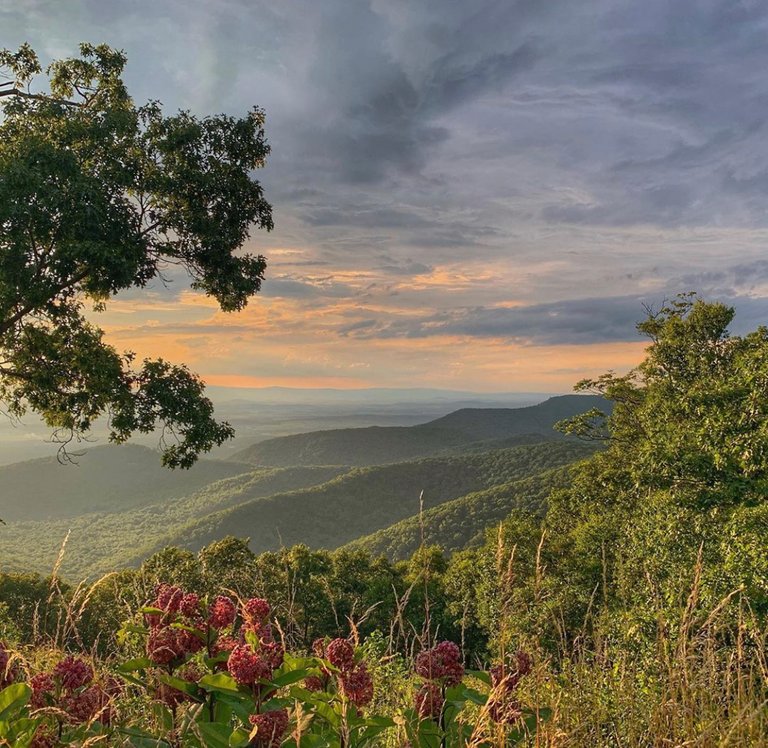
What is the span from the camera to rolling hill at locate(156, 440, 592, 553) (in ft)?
431

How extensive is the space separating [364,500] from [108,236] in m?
→ 145

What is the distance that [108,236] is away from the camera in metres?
11.4

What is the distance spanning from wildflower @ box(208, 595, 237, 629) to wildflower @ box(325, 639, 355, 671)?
40 cm

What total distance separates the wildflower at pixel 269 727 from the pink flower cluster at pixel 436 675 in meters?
0.63

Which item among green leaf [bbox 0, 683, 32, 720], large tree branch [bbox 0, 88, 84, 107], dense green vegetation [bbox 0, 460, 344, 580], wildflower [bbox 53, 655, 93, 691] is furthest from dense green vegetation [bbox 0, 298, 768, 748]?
dense green vegetation [bbox 0, 460, 344, 580]

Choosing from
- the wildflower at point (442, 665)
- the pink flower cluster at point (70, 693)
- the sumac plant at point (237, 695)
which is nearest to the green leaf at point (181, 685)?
the sumac plant at point (237, 695)

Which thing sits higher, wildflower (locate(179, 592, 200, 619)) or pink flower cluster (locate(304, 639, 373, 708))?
wildflower (locate(179, 592, 200, 619))

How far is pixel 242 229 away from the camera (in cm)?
1358

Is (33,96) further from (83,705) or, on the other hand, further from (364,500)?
(364,500)

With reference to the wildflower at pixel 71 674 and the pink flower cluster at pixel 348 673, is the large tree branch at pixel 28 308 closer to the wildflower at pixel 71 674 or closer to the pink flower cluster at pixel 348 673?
the wildflower at pixel 71 674

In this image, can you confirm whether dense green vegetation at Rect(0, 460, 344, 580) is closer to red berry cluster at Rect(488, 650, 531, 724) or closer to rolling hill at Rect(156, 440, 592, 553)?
rolling hill at Rect(156, 440, 592, 553)

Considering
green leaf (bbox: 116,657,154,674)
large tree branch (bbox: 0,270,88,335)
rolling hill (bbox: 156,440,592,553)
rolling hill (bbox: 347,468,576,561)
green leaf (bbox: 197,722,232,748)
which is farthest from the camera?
rolling hill (bbox: 156,440,592,553)

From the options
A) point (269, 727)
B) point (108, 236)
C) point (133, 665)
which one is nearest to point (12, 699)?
point (133, 665)

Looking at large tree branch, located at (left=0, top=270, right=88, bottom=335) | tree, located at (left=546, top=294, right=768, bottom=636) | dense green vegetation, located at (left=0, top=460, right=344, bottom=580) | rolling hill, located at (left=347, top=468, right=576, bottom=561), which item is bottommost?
dense green vegetation, located at (left=0, top=460, right=344, bottom=580)
